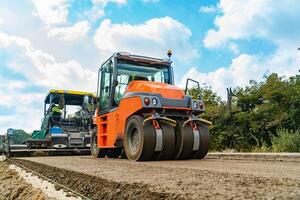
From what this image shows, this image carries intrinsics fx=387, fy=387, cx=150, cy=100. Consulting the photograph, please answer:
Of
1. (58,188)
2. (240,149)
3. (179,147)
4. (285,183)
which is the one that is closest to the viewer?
(285,183)

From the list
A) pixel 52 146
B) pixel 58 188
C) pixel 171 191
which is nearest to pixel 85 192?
pixel 58 188

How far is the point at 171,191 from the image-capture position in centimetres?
278

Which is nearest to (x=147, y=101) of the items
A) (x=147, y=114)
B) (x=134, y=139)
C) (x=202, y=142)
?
(x=147, y=114)

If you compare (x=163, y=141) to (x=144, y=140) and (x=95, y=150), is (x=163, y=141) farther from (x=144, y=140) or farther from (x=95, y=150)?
(x=95, y=150)

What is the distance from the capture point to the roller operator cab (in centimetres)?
→ 744

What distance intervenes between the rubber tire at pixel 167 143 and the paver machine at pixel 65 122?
23.2ft

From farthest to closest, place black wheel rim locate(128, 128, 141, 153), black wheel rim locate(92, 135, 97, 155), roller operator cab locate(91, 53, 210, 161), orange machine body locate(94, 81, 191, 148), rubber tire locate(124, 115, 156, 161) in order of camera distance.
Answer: black wheel rim locate(92, 135, 97, 155) < orange machine body locate(94, 81, 191, 148) < black wheel rim locate(128, 128, 141, 153) < roller operator cab locate(91, 53, 210, 161) < rubber tire locate(124, 115, 156, 161)

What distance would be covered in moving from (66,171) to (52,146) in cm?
935

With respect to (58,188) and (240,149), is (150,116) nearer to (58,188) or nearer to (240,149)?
(58,188)

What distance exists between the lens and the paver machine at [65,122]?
14375 mm

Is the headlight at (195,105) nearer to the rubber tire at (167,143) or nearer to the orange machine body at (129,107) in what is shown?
the orange machine body at (129,107)

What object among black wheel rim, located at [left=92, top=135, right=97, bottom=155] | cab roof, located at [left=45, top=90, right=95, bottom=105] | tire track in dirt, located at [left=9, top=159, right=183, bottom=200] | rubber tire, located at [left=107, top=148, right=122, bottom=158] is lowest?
tire track in dirt, located at [left=9, top=159, right=183, bottom=200]

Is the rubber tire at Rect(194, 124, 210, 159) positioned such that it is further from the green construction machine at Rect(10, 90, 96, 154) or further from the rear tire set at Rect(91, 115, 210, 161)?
the green construction machine at Rect(10, 90, 96, 154)

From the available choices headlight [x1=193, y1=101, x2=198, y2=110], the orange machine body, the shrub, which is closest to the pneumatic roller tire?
the orange machine body
